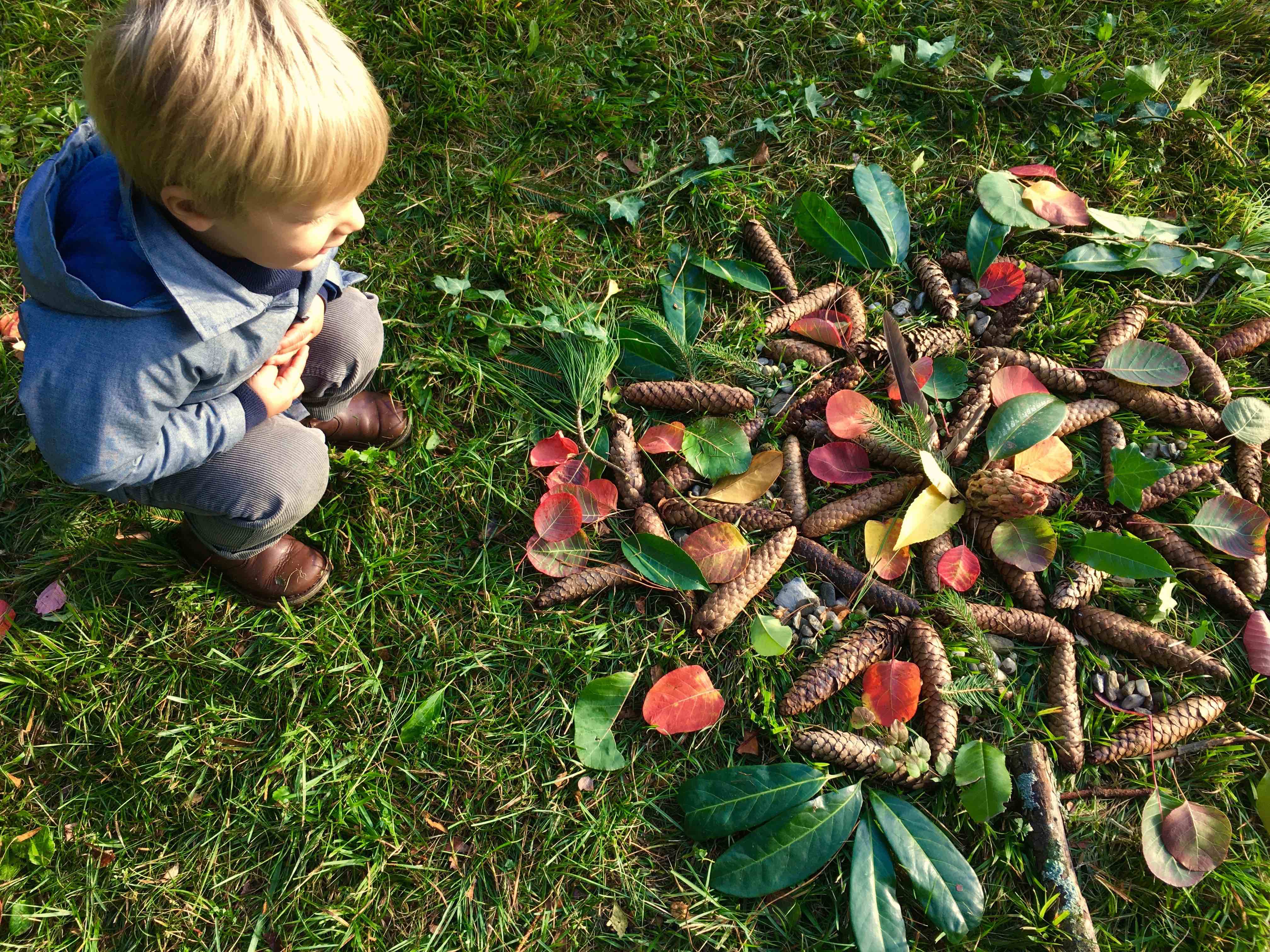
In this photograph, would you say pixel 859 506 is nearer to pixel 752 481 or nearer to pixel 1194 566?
pixel 752 481

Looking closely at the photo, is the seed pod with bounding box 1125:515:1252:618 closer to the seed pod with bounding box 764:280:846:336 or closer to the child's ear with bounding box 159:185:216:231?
the seed pod with bounding box 764:280:846:336

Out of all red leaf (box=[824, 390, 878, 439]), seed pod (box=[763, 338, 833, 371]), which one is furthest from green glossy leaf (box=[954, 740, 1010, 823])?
seed pod (box=[763, 338, 833, 371])

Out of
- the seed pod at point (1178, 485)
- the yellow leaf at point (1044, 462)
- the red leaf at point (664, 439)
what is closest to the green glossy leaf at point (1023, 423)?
the yellow leaf at point (1044, 462)

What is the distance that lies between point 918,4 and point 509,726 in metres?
2.54

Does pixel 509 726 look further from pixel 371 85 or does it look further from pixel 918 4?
pixel 918 4

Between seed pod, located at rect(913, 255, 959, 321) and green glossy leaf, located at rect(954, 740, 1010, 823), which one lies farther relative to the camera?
seed pod, located at rect(913, 255, 959, 321)

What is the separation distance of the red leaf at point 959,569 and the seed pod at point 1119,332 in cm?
69

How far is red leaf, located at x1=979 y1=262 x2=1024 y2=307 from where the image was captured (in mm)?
2254

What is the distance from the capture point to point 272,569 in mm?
1921

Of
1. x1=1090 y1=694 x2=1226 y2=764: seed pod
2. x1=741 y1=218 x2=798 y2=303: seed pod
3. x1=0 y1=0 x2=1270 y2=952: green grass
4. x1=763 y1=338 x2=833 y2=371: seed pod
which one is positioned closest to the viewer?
x1=0 y1=0 x2=1270 y2=952: green grass

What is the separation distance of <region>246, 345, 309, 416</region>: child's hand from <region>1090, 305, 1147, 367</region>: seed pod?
1.98 metres

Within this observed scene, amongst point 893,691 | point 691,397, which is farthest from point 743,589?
point 691,397

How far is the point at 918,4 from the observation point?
8.77ft

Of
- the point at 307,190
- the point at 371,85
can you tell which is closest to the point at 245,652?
the point at 307,190
